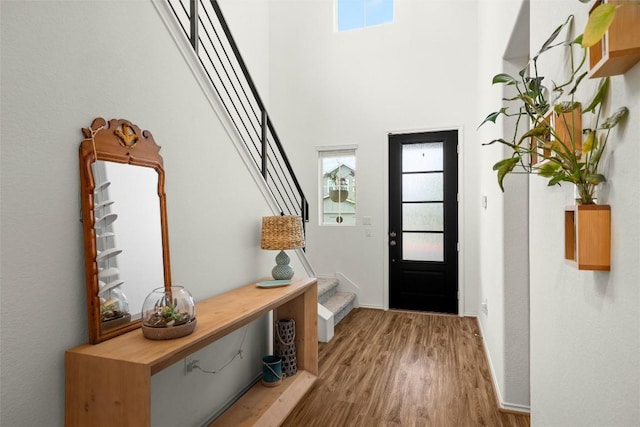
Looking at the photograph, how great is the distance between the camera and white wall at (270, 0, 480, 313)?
453 cm

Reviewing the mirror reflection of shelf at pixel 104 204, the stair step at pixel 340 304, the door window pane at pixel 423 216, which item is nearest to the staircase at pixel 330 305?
the stair step at pixel 340 304

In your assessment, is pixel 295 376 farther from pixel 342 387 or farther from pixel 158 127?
pixel 158 127

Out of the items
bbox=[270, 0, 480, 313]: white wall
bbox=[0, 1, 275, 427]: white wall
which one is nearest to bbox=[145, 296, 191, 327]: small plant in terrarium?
bbox=[0, 1, 275, 427]: white wall

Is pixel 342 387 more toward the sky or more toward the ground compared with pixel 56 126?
more toward the ground

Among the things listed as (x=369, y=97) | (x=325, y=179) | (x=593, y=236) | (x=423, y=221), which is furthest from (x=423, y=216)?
(x=593, y=236)

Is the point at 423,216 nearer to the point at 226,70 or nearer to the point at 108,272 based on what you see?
the point at 226,70

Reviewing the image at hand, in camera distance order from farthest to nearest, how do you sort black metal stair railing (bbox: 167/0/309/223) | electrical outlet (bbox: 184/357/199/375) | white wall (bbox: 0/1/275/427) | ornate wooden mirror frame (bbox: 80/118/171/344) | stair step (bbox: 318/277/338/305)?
1. stair step (bbox: 318/277/338/305)
2. black metal stair railing (bbox: 167/0/309/223)
3. electrical outlet (bbox: 184/357/199/375)
4. ornate wooden mirror frame (bbox: 80/118/171/344)
5. white wall (bbox: 0/1/275/427)

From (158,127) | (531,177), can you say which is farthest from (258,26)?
(531,177)

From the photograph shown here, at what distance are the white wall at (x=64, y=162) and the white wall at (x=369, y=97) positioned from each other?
120 inches

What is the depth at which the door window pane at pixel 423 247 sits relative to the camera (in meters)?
4.68

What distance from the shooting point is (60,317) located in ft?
4.56

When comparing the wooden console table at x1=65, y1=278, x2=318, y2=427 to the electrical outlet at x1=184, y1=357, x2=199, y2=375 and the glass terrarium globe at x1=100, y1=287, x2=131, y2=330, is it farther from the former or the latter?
the electrical outlet at x1=184, y1=357, x2=199, y2=375

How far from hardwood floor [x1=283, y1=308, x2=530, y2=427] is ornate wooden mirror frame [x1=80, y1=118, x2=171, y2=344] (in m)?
1.27

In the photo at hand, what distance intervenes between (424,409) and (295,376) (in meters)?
0.93
